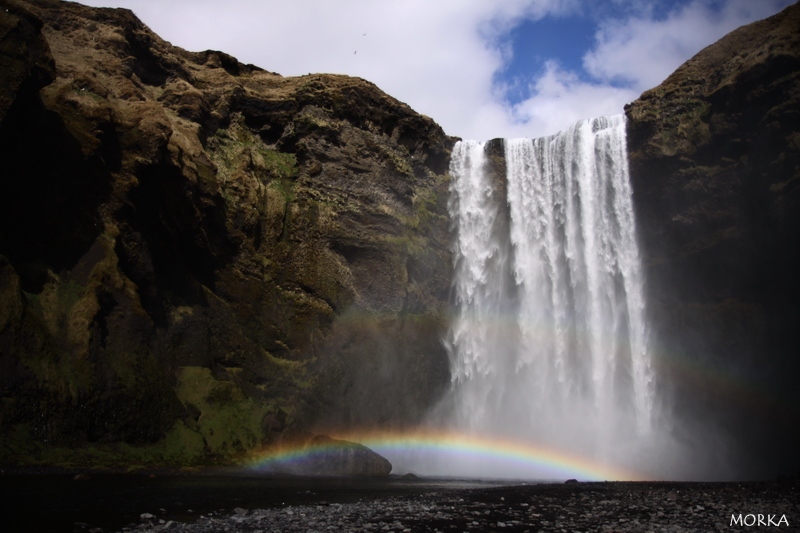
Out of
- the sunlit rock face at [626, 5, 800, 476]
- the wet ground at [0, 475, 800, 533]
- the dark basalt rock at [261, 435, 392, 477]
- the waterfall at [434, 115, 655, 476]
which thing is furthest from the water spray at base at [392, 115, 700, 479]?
the wet ground at [0, 475, 800, 533]

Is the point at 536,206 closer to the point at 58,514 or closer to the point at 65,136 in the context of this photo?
the point at 65,136

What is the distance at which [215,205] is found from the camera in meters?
32.5

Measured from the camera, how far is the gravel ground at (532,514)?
40.1ft

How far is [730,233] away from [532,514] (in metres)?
29.1

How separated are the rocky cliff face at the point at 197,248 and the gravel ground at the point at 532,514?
1139cm

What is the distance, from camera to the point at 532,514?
14.5 m

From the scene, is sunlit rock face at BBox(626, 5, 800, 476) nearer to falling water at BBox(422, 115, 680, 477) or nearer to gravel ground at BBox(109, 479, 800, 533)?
falling water at BBox(422, 115, 680, 477)

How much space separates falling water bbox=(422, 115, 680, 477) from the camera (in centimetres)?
3834

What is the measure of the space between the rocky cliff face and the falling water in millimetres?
3129

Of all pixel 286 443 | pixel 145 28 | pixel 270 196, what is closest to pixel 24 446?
pixel 286 443

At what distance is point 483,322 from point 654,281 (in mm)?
12486

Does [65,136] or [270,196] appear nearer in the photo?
[65,136]

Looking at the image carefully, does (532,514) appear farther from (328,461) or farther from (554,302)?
(554,302)

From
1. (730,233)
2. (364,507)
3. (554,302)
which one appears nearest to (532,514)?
(364,507)
